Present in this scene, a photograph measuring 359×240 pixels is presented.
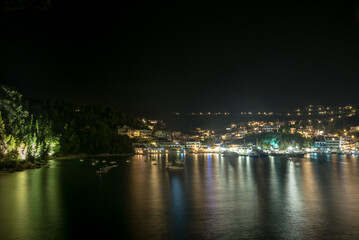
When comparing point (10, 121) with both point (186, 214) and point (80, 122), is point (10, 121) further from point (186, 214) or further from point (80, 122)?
point (80, 122)

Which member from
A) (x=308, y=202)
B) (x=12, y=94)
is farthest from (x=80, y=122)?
(x=308, y=202)

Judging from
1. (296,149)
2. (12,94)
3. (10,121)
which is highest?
(12,94)

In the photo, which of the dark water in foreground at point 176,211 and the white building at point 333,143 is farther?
the white building at point 333,143

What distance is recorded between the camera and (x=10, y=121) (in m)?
28.8

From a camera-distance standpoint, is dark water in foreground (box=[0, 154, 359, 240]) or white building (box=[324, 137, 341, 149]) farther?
white building (box=[324, 137, 341, 149])

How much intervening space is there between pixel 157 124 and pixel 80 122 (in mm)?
90677

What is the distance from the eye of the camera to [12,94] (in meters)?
29.7

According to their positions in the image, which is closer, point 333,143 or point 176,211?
point 176,211

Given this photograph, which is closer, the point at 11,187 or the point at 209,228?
the point at 209,228

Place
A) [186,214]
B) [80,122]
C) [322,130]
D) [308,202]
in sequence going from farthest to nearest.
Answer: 1. [322,130]
2. [80,122]
3. [308,202]
4. [186,214]

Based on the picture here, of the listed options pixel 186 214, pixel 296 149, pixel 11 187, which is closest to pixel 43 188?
pixel 11 187

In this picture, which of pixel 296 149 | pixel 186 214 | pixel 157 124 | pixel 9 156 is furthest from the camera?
pixel 157 124

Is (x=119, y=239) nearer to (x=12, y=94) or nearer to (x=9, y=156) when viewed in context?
(x=9, y=156)

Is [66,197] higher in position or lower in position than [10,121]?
lower
